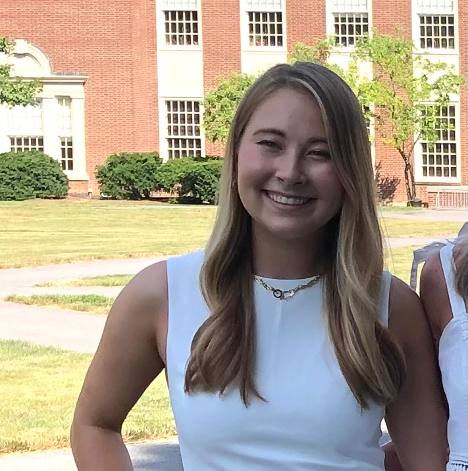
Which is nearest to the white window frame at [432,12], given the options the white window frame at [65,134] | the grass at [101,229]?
the grass at [101,229]

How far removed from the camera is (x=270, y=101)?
2062mm

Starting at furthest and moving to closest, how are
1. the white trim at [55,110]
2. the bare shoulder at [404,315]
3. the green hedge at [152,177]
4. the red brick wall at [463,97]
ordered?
the red brick wall at [463,97] → the white trim at [55,110] → the green hedge at [152,177] → the bare shoulder at [404,315]

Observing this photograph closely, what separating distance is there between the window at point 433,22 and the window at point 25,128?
13795 millimetres

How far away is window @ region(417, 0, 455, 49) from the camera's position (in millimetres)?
35812

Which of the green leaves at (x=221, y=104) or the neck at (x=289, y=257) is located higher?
the green leaves at (x=221, y=104)

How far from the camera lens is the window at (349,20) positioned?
35.7 meters

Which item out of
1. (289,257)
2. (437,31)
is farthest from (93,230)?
(289,257)

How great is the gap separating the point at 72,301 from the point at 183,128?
23.8m

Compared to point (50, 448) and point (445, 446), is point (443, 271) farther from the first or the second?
point (50, 448)

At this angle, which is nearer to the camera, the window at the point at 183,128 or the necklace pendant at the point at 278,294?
the necklace pendant at the point at 278,294

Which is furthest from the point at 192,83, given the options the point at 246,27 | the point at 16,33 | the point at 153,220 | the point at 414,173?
the point at 153,220

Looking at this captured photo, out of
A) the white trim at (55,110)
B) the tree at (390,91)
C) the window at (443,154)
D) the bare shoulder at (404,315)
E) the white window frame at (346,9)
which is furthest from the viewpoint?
the white window frame at (346,9)

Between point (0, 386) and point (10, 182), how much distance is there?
943 inches

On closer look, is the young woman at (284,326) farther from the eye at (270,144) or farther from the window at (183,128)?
the window at (183,128)
